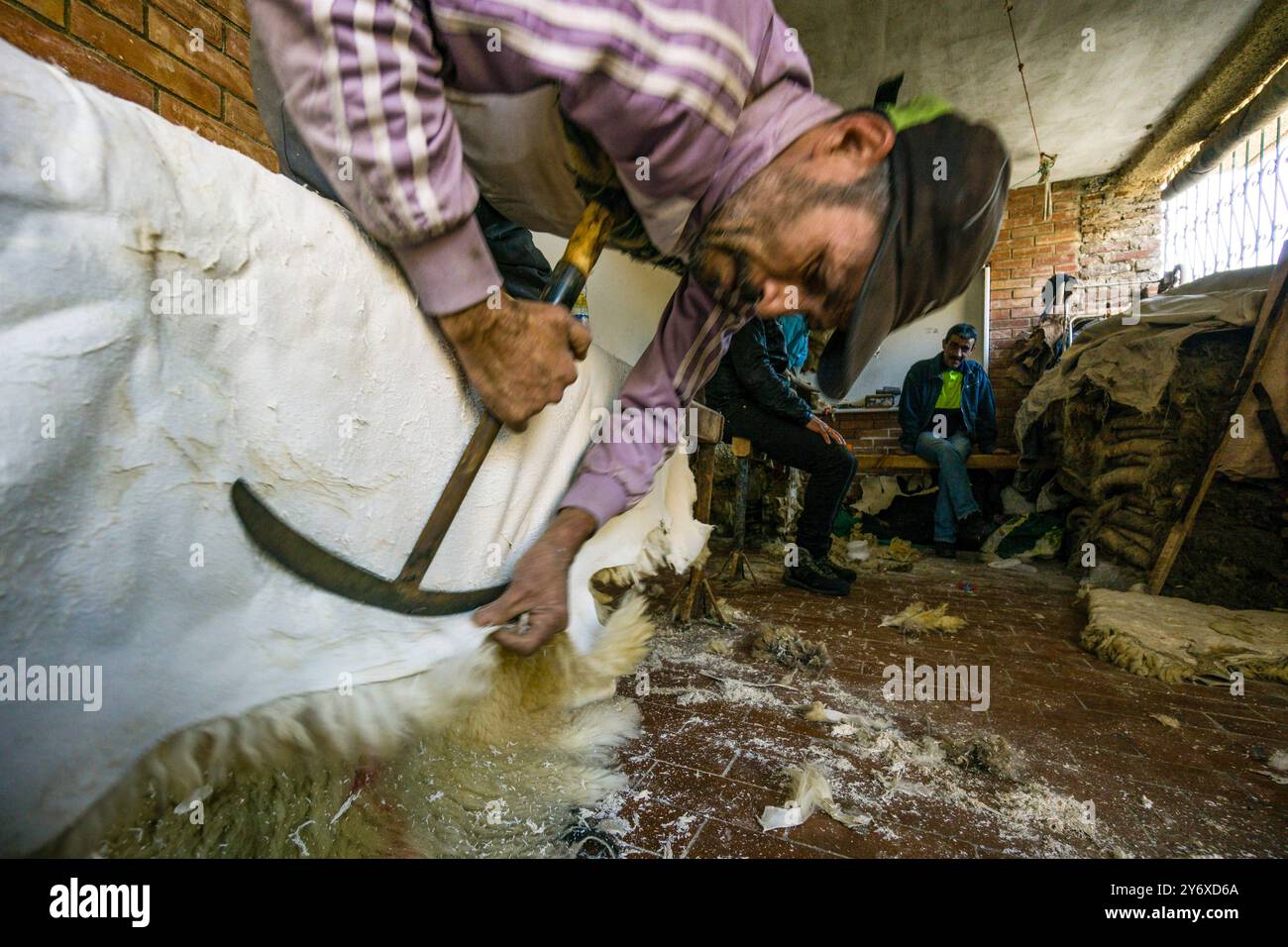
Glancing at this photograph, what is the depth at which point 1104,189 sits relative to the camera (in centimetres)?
562

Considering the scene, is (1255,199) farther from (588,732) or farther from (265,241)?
(265,241)

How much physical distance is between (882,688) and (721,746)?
663 millimetres

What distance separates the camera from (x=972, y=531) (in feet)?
14.7

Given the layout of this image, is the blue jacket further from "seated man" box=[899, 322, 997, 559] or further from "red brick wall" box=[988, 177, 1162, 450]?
"red brick wall" box=[988, 177, 1162, 450]

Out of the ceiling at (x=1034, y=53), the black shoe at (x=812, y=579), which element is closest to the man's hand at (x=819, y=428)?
the black shoe at (x=812, y=579)

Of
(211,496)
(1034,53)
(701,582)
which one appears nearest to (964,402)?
(1034,53)

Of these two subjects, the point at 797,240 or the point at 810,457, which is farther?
the point at 810,457

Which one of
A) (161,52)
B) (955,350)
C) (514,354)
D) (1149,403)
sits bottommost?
(514,354)

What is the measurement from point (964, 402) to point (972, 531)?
3.68ft

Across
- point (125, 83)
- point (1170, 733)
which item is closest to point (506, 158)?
point (125, 83)

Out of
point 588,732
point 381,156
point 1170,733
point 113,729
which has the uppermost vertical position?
point 381,156

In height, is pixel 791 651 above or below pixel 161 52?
below

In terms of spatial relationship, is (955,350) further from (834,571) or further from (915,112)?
(915,112)

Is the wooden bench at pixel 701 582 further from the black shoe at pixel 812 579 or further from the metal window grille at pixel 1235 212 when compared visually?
the metal window grille at pixel 1235 212
